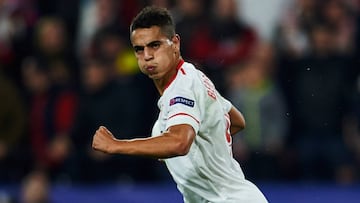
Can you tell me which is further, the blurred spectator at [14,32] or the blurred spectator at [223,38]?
the blurred spectator at [14,32]

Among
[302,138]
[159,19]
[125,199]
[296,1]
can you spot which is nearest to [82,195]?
[125,199]

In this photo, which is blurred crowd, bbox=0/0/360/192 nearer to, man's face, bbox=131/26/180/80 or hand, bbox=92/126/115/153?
man's face, bbox=131/26/180/80

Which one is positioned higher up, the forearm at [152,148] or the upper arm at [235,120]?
the upper arm at [235,120]

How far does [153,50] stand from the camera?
6227 mm

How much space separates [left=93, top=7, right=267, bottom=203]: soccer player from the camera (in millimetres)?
5969

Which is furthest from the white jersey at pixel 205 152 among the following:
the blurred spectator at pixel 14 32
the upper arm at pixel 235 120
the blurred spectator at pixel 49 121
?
the blurred spectator at pixel 14 32

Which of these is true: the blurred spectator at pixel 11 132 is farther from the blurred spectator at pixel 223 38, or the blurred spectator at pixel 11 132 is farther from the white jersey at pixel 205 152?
the white jersey at pixel 205 152

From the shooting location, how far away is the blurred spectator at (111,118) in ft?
39.1

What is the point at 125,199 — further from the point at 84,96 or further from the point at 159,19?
the point at 159,19

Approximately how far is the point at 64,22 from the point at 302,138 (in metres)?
3.48

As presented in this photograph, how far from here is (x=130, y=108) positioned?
11.9m

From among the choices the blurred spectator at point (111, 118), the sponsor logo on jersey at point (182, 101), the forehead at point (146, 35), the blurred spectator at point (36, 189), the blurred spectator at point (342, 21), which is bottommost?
the sponsor logo on jersey at point (182, 101)

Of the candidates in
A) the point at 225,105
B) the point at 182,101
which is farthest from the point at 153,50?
the point at 225,105

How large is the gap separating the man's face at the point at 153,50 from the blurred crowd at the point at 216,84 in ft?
17.8
